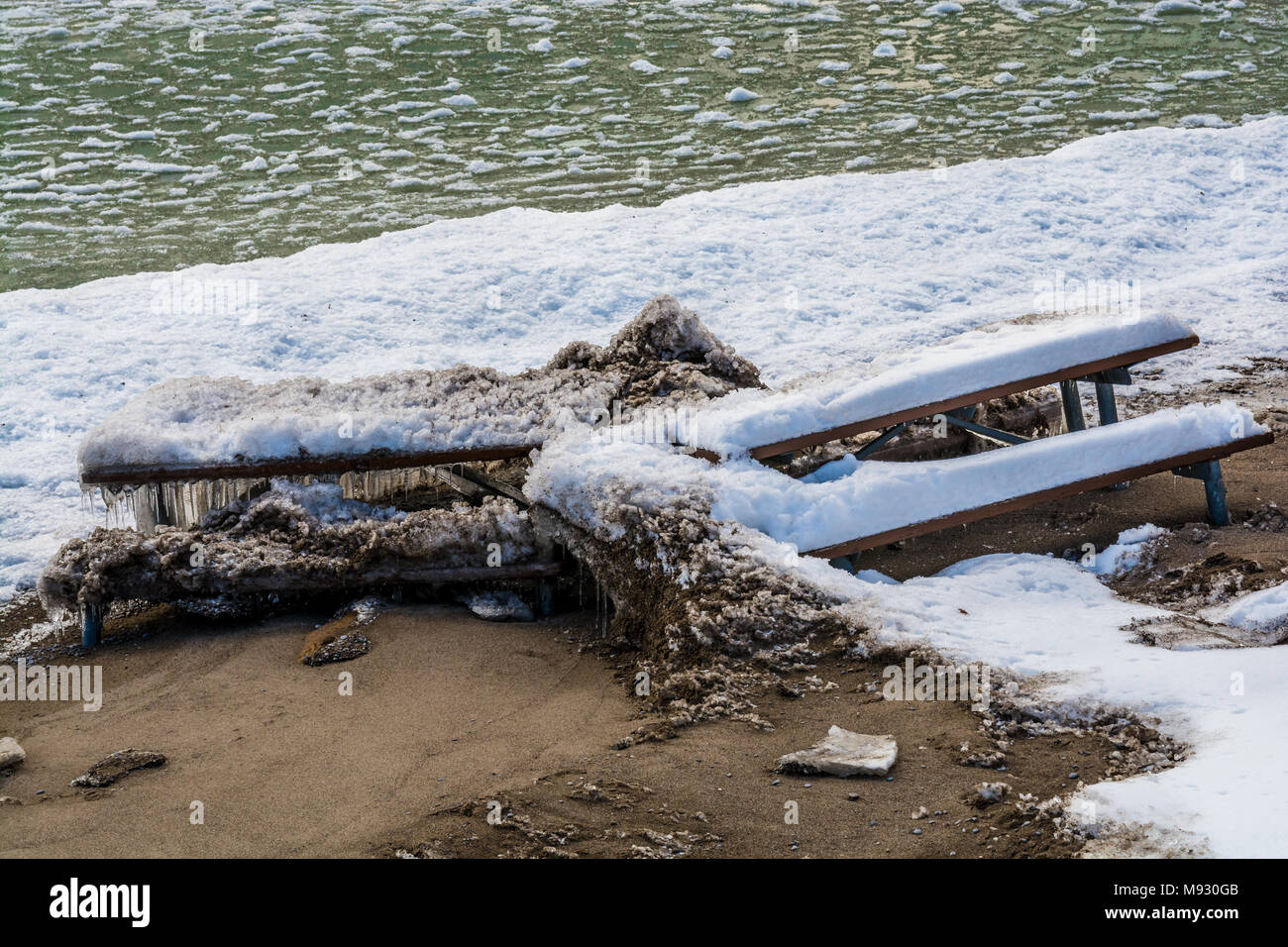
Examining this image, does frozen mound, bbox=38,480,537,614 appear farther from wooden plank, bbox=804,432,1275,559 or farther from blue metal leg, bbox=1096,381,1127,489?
blue metal leg, bbox=1096,381,1127,489

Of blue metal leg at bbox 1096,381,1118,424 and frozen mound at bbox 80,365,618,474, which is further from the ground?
frozen mound at bbox 80,365,618,474

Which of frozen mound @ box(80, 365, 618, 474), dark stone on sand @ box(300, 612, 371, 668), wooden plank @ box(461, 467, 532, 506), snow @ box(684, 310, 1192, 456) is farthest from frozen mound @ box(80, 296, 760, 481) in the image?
dark stone on sand @ box(300, 612, 371, 668)

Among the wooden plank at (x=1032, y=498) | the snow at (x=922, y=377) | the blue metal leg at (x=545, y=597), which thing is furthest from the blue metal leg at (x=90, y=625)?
the wooden plank at (x=1032, y=498)

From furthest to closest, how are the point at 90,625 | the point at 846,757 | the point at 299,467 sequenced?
the point at 299,467, the point at 90,625, the point at 846,757

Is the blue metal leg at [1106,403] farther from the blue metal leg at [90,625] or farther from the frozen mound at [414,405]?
the blue metal leg at [90,625]

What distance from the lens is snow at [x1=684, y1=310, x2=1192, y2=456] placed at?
224 inches

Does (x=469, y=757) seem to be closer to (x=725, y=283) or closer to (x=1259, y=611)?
(x=1259, y=611)

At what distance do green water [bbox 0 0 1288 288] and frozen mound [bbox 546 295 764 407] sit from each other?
550cm

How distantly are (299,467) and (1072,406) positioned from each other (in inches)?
147

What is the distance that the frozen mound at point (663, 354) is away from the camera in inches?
258

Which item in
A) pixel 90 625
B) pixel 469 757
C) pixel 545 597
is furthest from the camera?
pixel 545 597

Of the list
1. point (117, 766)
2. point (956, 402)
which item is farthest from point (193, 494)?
point (956, 402)

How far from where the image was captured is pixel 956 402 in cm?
582

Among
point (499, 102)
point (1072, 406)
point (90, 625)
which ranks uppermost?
point (499, 102)
